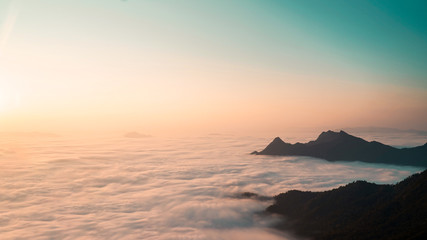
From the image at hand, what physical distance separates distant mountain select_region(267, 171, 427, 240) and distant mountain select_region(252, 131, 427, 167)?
113 metres

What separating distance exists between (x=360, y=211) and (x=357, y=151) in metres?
140

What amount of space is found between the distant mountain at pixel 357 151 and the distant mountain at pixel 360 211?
11259cm

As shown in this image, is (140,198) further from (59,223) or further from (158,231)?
(158,231)

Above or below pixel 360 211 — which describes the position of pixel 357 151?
above

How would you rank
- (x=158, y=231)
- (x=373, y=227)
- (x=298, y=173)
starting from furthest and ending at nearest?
(x=298, y=173), (x=158, y=231), (x=373, y=227)

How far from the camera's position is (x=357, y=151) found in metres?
187

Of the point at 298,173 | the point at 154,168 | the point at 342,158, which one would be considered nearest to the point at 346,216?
the point at 298,173

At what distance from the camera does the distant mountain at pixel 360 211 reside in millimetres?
52156

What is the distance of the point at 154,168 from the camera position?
613 ft

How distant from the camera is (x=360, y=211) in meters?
66.9

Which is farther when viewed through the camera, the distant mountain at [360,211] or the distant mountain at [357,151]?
the distant mountain at [357,151]

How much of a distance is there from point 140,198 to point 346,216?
282ft

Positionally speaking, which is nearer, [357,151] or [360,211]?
[360,211]

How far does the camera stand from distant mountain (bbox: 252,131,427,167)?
173375 mm
